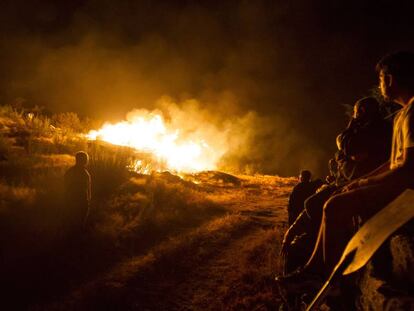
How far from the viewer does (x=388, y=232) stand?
244cm

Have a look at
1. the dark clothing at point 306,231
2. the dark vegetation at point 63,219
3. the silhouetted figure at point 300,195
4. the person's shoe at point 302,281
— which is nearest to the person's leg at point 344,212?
the person's shoe at point 302,281

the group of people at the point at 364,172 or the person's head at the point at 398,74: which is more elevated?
the person's head at the point at 398,74

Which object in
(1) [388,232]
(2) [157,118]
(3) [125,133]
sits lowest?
(1) [388,232]

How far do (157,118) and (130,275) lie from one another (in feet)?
85.6

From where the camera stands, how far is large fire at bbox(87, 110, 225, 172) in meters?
25.4

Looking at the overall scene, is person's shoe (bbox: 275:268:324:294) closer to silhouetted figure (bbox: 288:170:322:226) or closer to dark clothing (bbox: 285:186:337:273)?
dark clothing (bbox: 285:186:337:273)

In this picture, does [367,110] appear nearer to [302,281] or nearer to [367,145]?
[367,145]

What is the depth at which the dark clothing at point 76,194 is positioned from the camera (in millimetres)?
7898

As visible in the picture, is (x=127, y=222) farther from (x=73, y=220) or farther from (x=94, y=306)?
(x=94, y=306)

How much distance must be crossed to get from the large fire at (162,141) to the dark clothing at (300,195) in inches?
656

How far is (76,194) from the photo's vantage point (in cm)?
790

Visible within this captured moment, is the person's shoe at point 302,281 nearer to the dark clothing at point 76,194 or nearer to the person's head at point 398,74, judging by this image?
the person's head at point 398,74

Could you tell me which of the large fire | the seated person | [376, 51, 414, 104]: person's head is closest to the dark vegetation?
the seated person

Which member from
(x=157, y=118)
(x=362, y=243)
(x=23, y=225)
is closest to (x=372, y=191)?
(x=362, y=243)
